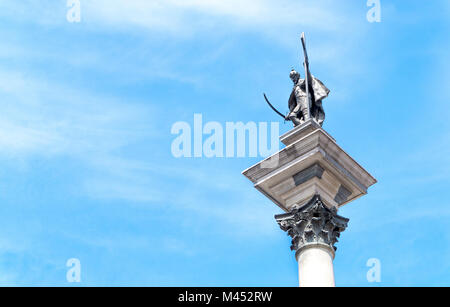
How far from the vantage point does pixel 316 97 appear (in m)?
21.3

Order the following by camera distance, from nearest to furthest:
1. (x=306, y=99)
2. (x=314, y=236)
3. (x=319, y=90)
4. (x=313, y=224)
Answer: (x=314, y=236) < (x=313, y=224) < (x=306, y=99) < (x=319, y=90)

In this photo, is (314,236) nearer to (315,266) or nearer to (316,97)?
(315,266)

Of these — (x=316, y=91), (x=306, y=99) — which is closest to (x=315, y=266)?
(x=306, y=99)

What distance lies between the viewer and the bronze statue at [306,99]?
68.9 feet

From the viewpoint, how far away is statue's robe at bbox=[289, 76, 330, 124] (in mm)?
21141

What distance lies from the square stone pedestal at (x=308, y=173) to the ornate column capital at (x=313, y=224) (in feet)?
1.31

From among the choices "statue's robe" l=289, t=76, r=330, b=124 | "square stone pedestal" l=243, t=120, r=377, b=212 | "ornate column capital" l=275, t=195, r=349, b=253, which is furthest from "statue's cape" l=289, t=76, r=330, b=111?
"ornate column capital" l=275, t=195, r=349, b=253

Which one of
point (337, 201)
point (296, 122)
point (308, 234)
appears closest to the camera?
point (308, 234)

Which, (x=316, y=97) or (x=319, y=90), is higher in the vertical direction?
(x=319, y=90)

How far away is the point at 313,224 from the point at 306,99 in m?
4.39
